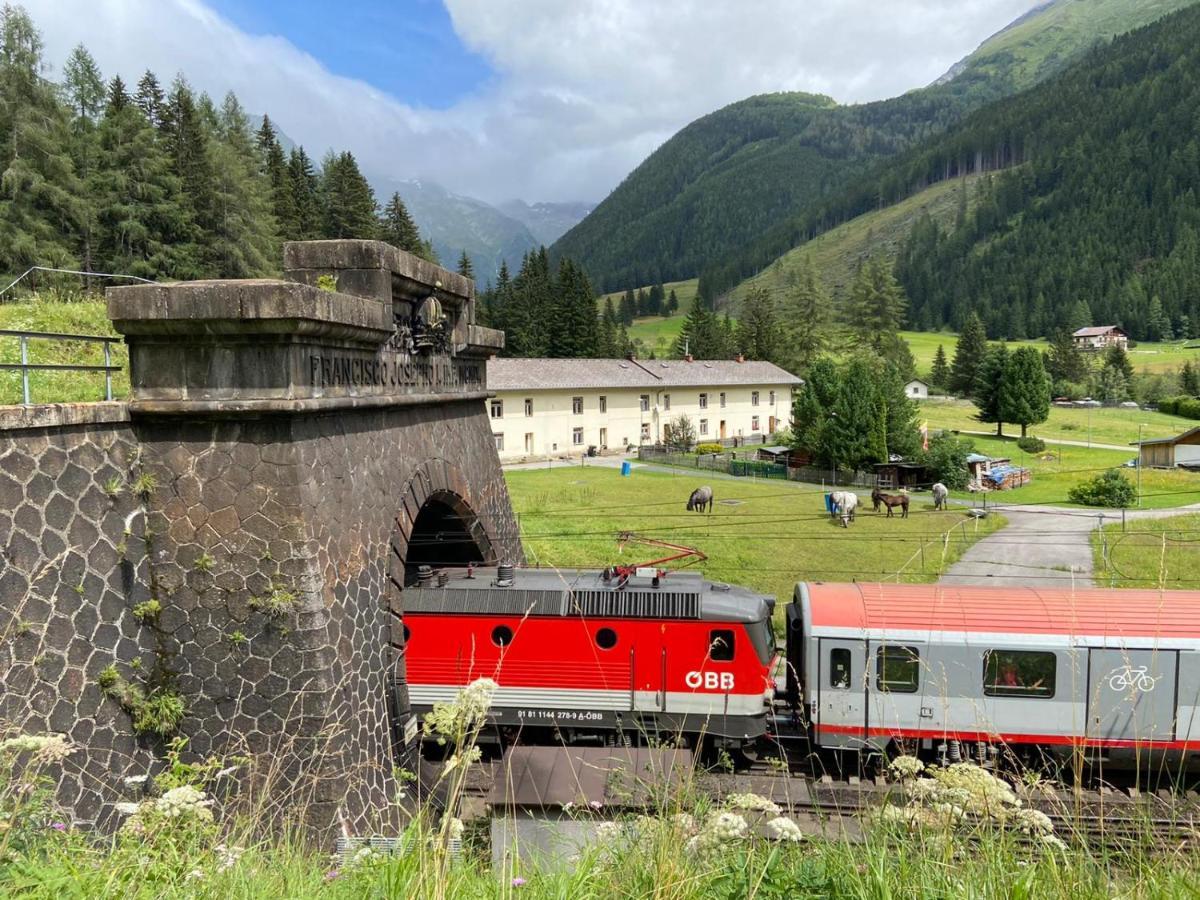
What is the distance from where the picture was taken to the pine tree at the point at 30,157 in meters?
31.7

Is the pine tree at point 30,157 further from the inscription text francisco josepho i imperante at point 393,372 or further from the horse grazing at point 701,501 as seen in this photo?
the horse grazing at point 701,501

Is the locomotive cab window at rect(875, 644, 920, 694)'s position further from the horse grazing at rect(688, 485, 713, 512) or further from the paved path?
the horse grazing at rect(688, 485, 713, 512)

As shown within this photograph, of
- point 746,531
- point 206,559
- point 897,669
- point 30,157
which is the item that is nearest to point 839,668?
point 897,669

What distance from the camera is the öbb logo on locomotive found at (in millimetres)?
11070

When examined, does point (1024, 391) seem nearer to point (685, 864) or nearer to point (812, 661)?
point (812, 661)

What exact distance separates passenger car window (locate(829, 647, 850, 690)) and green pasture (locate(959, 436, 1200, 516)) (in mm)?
32166

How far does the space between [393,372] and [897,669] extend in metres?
8.80

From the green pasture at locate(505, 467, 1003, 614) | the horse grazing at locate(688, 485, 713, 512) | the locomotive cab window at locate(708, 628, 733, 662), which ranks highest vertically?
the locomotive cab window at locate(708, 628, 733, 662)

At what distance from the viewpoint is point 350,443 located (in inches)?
375

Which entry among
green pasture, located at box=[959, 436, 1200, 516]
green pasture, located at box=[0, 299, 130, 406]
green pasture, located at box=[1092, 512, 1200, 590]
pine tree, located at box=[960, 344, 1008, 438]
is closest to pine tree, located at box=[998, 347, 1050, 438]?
pine tree, located at box=[960, 344, 1008, 438]

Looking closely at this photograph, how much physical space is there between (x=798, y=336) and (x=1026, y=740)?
76.5 meters

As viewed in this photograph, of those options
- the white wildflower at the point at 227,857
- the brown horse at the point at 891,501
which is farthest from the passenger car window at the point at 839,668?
the brown horse at the point at 891,501

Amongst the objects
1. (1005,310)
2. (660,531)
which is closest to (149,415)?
(660,531)

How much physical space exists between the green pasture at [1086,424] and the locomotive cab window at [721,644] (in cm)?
5775
